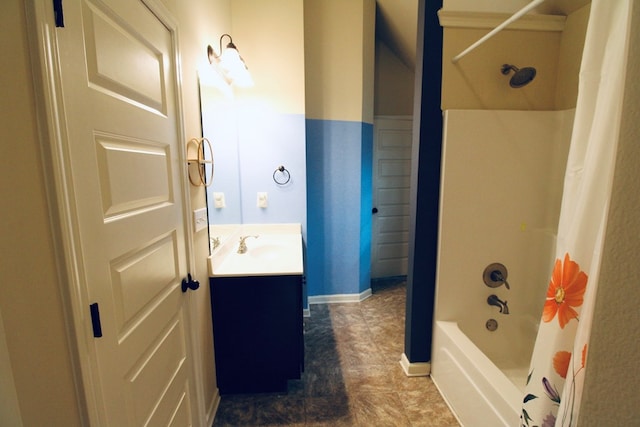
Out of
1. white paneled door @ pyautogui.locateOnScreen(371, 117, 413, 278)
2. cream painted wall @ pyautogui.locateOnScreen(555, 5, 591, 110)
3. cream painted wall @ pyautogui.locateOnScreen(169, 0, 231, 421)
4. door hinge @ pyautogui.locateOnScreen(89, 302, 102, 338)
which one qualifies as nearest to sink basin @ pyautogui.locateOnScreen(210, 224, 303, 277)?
cream painted wall @ pyautogui.locateOnScreen(169, 0, 231, 421)

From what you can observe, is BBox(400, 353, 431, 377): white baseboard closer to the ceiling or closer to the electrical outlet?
the electrical outlet

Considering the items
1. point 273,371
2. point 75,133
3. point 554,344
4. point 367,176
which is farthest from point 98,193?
point 367,176

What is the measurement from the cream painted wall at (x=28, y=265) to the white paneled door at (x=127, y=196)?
54 mm

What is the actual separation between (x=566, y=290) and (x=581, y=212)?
0.23m

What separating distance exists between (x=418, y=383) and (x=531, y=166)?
5.31 feet

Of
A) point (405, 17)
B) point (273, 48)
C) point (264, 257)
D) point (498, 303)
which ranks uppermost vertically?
point (405, 17)

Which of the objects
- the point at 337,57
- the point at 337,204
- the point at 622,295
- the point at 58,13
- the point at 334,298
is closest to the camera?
A: the point at 622,295

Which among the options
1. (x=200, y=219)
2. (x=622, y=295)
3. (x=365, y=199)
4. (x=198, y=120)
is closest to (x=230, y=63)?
(x=198, y=120)

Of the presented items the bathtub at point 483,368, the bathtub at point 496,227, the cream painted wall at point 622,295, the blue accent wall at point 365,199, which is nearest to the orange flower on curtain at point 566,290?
the cream painted wall at point 622,295

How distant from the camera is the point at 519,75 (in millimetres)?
1611

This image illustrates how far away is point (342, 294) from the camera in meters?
3.07

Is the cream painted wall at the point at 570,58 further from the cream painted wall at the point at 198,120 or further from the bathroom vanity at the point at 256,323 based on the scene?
the cream painted wall at the point at 198,120

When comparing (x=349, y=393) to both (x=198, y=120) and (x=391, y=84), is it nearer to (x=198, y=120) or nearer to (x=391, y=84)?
(x=198, y=120)

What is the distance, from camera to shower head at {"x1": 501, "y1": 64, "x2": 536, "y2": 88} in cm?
156
